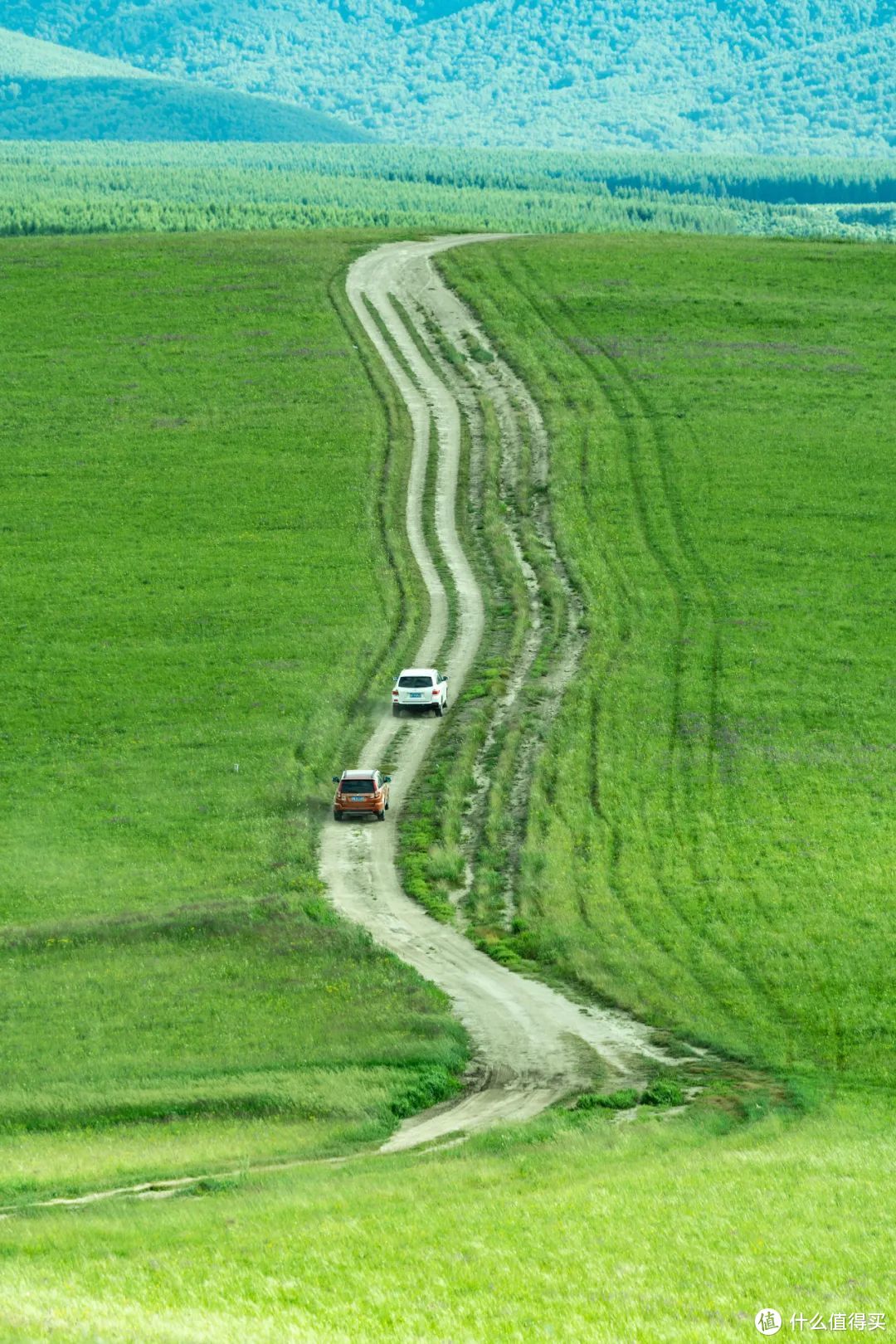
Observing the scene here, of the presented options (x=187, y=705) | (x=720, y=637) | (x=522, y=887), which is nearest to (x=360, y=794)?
(x=522, y=887)

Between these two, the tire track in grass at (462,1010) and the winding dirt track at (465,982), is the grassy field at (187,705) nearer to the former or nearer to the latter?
the tire track in grass at (462,1010)

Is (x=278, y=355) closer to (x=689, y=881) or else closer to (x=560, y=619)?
(x=560, y=619)

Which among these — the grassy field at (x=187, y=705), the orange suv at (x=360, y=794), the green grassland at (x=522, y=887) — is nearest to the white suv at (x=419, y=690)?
the green grassland at (x=522, y=887)

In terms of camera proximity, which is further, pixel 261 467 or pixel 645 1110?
pixel 261 467

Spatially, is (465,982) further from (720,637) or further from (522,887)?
(720,637)

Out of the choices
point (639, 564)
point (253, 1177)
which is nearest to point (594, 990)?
point (253, 1177)

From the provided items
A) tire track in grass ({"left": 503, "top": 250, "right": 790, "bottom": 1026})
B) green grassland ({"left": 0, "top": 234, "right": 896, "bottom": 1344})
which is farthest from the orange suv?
tire track in grass ({"left": 503, "top": 250, "right": 790, "bottom": 1026})
